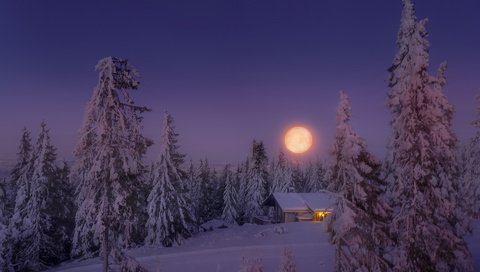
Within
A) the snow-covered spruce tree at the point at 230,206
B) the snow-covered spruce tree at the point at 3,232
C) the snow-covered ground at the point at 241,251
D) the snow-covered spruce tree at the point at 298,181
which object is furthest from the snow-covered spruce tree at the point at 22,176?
the snow-covered spruce tree at the point at 298,181

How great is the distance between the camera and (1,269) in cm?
2764

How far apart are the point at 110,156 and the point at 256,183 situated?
56344 mm

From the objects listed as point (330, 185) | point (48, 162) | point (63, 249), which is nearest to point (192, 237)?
point (63, 249)

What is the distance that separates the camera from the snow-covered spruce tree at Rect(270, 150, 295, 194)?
247 feet

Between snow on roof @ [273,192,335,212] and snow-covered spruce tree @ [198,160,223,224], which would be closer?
snow on roof @ [273,192,335,212]

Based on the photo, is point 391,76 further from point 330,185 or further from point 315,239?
point 315,239

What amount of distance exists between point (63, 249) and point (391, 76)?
38.1 meters

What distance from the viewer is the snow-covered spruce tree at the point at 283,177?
75.3 m

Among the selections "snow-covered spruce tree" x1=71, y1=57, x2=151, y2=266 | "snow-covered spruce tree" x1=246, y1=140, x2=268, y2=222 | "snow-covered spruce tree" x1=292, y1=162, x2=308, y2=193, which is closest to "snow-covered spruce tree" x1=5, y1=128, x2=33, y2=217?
"snow-covered spruce tree" x1=71, y1=57, x2=151, y2=266

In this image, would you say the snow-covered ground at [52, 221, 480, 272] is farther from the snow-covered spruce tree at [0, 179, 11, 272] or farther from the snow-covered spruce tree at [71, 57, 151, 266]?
the snow-covered spruce tree at [71, 57, 151, 266]

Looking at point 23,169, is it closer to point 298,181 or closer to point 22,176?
point 22,176

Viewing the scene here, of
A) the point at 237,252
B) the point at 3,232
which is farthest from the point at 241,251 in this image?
the point at 3,232

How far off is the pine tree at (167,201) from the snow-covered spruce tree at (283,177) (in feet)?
116

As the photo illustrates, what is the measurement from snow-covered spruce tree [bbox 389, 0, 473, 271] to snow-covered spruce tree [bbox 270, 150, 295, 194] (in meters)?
56.7
